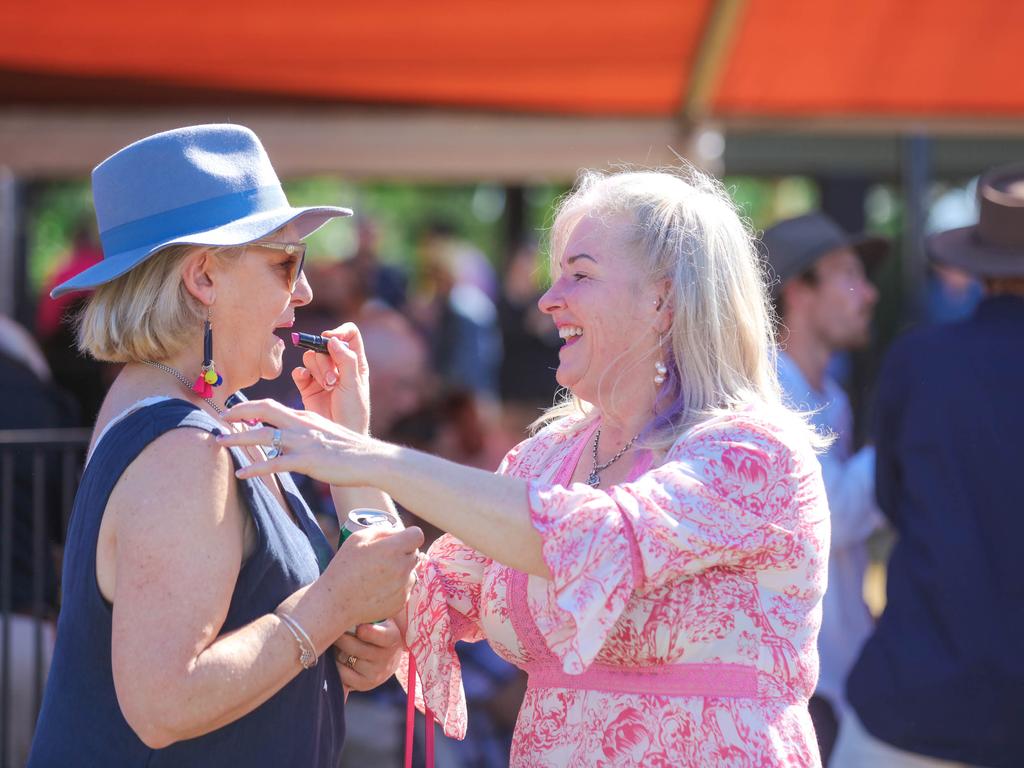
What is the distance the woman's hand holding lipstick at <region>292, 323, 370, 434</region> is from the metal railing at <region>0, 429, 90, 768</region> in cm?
→ 138

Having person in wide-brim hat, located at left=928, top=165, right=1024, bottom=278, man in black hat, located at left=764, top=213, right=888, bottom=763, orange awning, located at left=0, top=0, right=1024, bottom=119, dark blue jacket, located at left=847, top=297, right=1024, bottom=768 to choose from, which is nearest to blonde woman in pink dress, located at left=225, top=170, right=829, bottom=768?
dark blue jacket, located at left=847, top=297, right=1024, bottom=768

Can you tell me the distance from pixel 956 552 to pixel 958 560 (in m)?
0.02

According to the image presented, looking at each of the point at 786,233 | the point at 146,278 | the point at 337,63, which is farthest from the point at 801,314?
the point at 146,278

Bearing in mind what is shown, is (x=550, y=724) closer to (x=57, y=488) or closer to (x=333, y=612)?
(x=333, y=612)

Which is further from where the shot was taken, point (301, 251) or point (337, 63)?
point (337, 63)

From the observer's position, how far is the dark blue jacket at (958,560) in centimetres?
316

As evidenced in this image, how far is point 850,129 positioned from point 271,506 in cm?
391

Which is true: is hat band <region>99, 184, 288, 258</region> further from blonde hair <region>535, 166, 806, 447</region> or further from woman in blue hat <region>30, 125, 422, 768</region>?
blonde hair <region>535, 166, 806, 447</region>

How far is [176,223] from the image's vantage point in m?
2.15

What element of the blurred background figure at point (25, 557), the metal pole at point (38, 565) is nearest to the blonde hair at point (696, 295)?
the metal pole at point (38, 565)

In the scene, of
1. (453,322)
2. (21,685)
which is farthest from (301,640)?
(453,322)

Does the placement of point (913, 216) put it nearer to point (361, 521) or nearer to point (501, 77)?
point (501, 77)

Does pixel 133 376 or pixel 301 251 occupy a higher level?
pixel 301 251

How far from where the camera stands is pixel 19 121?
509 cm
